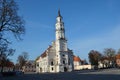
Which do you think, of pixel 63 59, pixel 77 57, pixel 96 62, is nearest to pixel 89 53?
pixel 96 62

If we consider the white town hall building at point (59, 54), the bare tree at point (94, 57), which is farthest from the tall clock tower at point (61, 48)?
the bare tree at point (94, 57)

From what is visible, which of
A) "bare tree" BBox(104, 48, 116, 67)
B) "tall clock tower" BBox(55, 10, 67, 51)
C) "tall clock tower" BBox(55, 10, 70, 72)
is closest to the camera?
"tall clock tower" BBox(55, 10, 70, 72)

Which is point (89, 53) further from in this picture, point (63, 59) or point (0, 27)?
point (0, 27)

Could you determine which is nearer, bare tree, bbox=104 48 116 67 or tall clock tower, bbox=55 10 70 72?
tall clock tower, bbox=55 10 70 72

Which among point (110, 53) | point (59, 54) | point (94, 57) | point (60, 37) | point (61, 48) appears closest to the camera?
point (60, 37)

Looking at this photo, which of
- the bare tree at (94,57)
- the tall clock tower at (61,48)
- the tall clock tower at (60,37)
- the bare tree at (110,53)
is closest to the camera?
the tall clock tower at (61,48)

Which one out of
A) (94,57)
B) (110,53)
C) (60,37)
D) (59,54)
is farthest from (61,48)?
(110,53)

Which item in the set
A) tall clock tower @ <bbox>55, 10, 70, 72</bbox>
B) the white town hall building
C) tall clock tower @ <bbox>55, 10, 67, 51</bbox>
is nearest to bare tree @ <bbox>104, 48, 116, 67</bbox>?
the white town hall building

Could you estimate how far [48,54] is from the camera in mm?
119875

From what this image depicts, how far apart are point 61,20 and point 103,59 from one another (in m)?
35.7

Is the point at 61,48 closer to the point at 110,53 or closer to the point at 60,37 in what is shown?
the point at 60,37

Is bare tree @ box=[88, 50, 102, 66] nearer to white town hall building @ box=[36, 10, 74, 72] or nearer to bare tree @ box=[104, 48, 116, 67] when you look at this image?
bare tree @ box=[104, 48, 116, 67]

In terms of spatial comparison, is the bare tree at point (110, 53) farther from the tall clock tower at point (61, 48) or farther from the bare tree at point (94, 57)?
the tall clock tower at point (61, 48)

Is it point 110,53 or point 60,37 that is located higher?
point 60,37
